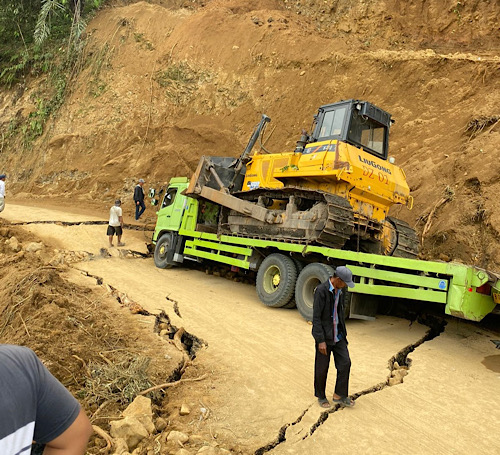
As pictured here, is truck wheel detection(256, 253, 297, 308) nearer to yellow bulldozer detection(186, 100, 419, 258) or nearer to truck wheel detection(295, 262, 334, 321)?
truck wheel detection(295, 262, 334, 321)

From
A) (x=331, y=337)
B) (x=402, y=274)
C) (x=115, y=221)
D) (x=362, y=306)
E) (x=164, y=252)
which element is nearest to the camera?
(x=331, y=337)

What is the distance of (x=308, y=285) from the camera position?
28.7 feet

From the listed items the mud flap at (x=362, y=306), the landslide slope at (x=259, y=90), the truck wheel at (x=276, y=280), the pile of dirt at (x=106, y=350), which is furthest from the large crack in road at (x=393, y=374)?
the landslide slope at (x=259, y=90)

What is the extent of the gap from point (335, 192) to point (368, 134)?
5.51 feet

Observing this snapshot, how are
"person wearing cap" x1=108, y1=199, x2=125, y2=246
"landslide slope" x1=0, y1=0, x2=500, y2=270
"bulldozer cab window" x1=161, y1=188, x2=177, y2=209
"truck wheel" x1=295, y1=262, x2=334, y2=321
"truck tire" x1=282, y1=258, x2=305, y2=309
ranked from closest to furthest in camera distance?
"truck wheel" x1=295, y1=262, x2=334, y2=321 < "truck tire" x1=282, y1=258, x2=305, y2=309 < "person wearing cap" x1=108, y1=199, x2=125, y2=246 < "bulldozer cab window" x1=161, y1=188, x2=177, y2=209 < "landslide slope" x1=0, y1=0, x2=500, y2=270

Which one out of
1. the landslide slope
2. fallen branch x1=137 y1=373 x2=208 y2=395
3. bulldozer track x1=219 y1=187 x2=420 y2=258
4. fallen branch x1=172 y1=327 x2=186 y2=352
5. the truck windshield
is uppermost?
the landslide slope

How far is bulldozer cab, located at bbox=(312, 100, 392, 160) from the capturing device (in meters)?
9.91

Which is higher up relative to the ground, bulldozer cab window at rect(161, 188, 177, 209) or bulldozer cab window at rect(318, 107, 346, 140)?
bulldozer cab window at rect(318, 107, 346, 140)

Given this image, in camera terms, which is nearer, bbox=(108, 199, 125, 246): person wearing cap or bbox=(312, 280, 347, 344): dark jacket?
bbox=(312, 280, 347, 344): dark jacket

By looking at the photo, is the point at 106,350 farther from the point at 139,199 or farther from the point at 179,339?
the point at 139,199

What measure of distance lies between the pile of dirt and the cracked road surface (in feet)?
0.97

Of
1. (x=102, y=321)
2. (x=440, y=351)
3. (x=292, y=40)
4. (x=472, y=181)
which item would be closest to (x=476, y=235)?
(x=472, y=181)

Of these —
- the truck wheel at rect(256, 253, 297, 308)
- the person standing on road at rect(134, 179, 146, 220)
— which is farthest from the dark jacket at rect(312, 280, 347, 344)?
the person standing on road at rect(134, 179, 146, 220)

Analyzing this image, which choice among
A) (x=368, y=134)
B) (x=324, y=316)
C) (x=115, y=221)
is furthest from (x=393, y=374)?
(x=115, y=221)
